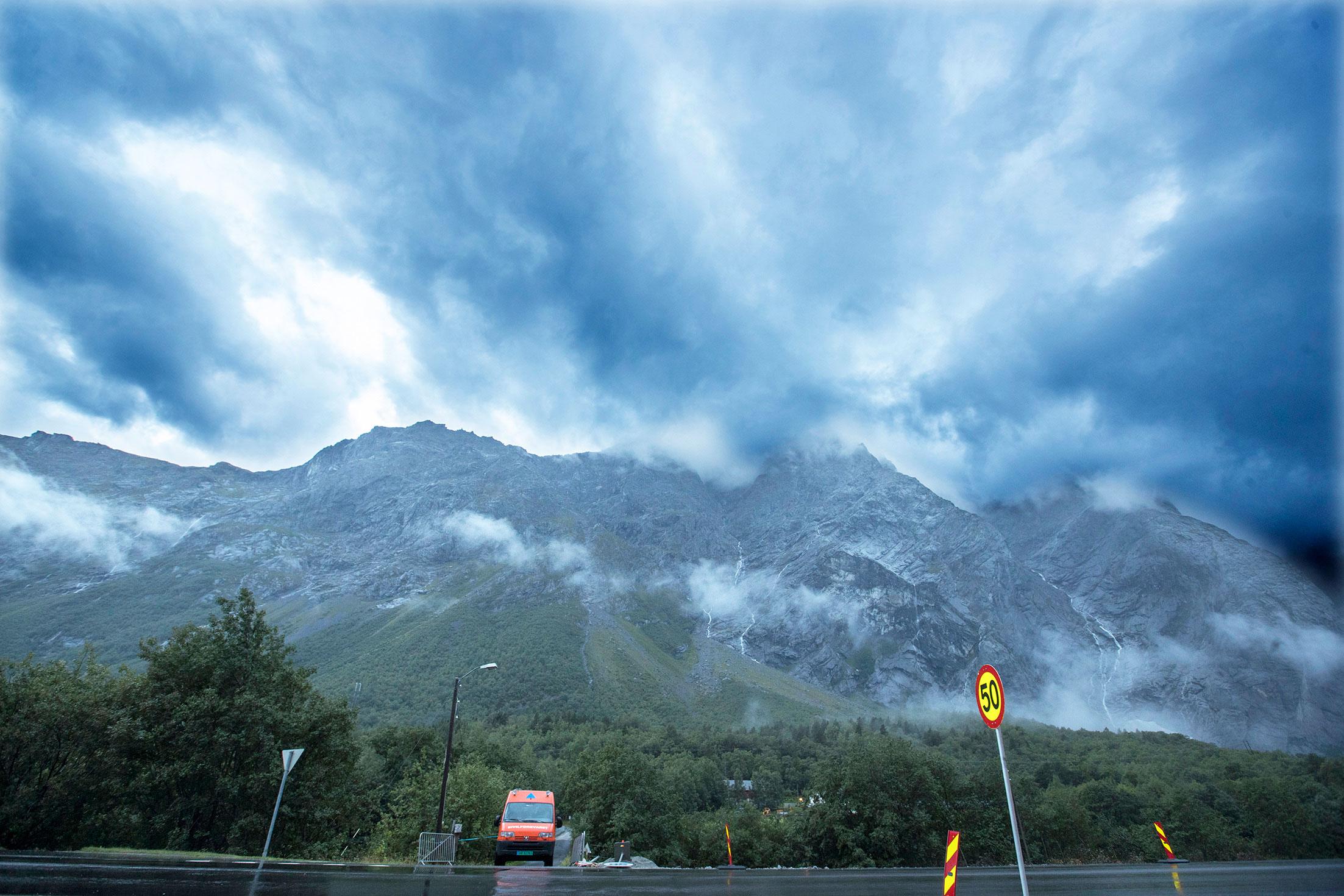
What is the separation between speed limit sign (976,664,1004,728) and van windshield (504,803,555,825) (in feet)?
58.1

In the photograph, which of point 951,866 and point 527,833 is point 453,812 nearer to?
point 527,833

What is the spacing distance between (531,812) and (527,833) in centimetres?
93

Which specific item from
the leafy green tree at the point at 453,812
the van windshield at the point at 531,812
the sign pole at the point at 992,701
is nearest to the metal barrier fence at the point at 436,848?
the van windshield at the point at 531,812

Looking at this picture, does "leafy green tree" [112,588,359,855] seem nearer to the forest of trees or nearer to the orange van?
the forest of trees

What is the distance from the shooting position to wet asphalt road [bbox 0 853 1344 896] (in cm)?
1294

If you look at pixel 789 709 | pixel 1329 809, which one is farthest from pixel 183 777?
pixel 789 709

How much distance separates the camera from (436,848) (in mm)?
22359

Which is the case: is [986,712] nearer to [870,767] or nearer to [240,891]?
[240,891]

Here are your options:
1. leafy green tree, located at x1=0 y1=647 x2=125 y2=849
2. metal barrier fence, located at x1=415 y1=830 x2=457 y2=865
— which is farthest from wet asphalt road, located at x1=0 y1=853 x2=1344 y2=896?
leafy green tree, located at x1=0 y1=647 x2=125 y2=849

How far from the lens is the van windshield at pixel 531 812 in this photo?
22797 millimetres

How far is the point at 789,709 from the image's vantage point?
196375mm

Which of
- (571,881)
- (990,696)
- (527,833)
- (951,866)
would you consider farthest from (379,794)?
(990,696)

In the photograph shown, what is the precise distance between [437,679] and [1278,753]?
182m

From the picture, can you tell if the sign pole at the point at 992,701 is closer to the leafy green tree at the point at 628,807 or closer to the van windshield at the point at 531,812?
the van windshield at the point at 531,812
